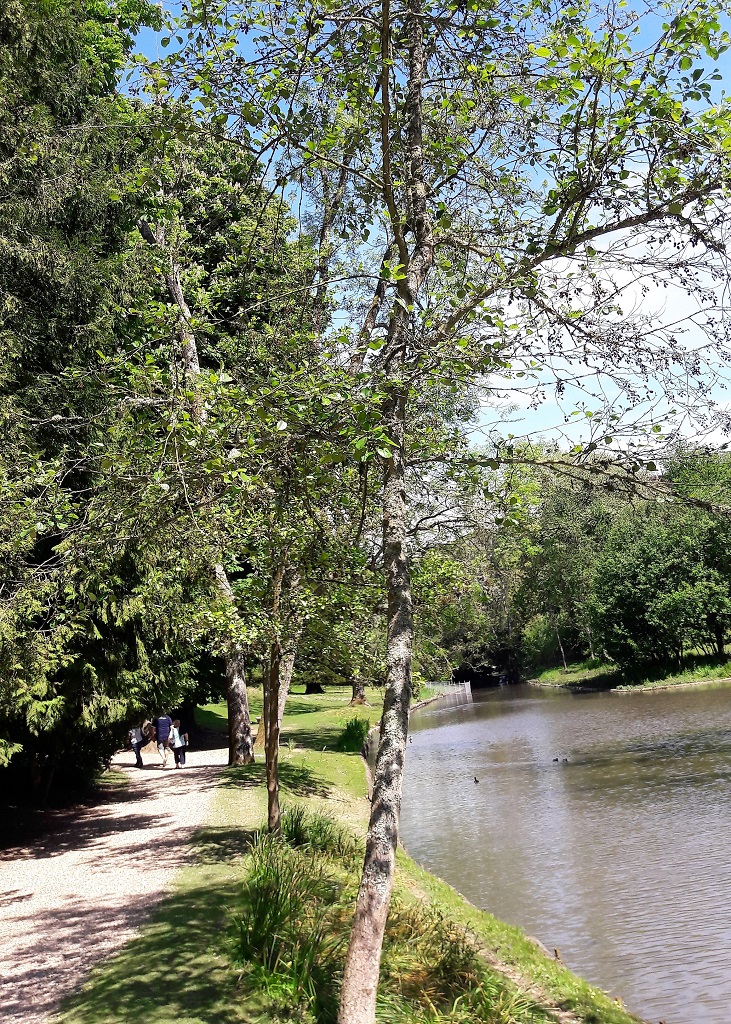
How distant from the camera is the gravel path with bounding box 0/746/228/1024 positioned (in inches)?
301

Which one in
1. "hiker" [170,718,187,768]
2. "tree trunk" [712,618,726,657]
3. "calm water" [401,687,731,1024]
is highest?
"tree trunk" [712,618,726,657]

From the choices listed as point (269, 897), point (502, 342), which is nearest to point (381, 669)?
point (269, 897)

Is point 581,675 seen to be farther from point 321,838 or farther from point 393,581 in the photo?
point 393,581

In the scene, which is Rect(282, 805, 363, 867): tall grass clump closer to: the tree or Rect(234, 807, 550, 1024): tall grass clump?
Rect(234, 807, 550, 1024): tall grass clump

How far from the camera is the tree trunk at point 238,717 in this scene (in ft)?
64.1

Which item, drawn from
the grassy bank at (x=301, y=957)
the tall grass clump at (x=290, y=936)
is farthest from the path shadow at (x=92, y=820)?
the tall grass clump at (x=290, y=936)

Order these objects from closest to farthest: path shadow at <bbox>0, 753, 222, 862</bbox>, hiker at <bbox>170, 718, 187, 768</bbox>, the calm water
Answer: the calm water < path shadow at <bbox>0, 753, 222, 862</bbox> < hiker at <bbox>170, 718, 187, 768</bbox>

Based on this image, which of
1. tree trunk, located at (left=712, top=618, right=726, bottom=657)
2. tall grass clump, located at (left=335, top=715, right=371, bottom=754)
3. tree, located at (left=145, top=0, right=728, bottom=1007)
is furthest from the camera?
tree trunk, located at (left=712, top=618, right=726, bottom=657)

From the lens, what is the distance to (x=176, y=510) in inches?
275

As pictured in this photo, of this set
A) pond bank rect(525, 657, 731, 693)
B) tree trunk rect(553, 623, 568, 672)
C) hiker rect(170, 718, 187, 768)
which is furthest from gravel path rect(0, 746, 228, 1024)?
tree trunk rect(553, 623, 568, 672)

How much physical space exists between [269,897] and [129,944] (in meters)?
1.41

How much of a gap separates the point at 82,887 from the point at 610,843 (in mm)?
9202

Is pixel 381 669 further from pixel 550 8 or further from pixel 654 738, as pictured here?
pixel 654 738

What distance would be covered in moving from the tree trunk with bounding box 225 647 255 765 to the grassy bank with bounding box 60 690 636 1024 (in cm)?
729
